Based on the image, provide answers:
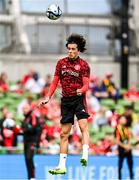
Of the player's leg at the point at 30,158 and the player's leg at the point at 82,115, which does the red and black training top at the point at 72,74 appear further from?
the player's leg at the point at 30,158

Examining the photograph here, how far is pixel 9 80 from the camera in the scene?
27188 mm

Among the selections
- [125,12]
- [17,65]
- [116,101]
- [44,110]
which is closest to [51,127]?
[44,110]

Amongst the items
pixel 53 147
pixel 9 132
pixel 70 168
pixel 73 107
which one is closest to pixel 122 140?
pixel 70 168

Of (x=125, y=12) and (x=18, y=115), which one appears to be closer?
(x=18, y=115)

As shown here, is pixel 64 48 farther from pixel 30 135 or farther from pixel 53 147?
pixel 30 135

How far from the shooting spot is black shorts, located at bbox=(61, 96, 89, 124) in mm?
14188

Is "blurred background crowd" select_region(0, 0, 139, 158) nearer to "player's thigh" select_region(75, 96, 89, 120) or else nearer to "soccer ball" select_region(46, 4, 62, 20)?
"player's thigh" select_region(75, 96, 89, 120)

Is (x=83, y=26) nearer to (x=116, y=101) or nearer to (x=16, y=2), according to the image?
(x=16, y=2)

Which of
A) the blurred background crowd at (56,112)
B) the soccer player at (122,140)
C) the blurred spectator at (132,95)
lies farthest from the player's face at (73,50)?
the blurred spectator at (132,95)

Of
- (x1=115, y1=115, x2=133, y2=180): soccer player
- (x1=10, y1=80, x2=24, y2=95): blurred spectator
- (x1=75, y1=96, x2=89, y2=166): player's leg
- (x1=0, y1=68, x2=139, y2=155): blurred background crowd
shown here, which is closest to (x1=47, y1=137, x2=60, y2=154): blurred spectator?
(x1=0, y1=68, x2=139, y2=155): blurred background crowd

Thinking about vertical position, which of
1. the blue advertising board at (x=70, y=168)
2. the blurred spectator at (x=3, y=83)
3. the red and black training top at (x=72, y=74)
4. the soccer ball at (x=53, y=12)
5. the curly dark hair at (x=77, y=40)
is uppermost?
the soccer ball at (x=53, y=12)

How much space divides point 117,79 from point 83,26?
2.17m

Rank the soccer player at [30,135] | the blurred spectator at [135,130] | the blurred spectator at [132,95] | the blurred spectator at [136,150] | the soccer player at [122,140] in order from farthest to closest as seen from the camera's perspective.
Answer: the blurred spectator at [132,95]
the blurred spectator at [135,130]
the blurred spectator at [136,150]
the soccer player at [122,140]
the soccer player at [30,135]

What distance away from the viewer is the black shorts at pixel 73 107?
46.5ft
